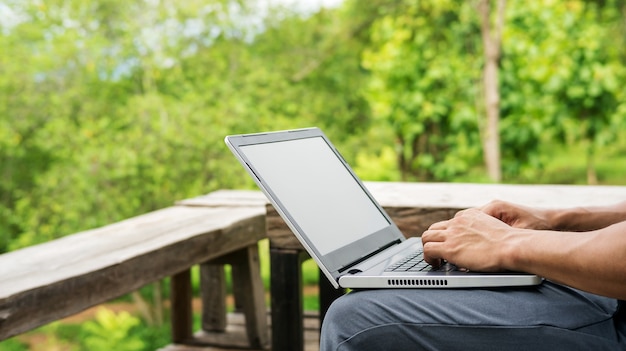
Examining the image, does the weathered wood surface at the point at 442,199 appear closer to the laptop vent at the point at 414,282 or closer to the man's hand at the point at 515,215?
the man's hand at the point at 515,215

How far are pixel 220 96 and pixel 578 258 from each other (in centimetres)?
563

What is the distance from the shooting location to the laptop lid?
1.54 m

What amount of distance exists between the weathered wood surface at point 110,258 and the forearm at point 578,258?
1014 millimetres

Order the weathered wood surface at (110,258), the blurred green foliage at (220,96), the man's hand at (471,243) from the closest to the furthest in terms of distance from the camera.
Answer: the man's hand at (471,243) < the weathered wood surface at (110,258) < the blurred green foliage at (220,96)

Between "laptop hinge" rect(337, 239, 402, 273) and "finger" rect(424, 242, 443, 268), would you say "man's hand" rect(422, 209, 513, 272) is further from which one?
"laptop hinge" rect(337, 239, 402, 273)

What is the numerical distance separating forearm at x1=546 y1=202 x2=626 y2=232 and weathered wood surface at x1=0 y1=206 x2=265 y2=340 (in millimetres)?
1035

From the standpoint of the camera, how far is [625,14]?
7281 mm

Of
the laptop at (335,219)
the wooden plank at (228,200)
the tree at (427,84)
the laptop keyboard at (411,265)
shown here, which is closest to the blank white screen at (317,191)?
the laptop at (335,219)

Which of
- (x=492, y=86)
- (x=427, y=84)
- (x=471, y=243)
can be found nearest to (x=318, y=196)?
(x=471, y=243)

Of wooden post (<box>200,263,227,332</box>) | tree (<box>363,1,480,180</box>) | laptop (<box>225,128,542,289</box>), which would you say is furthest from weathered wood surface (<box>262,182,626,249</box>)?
tree (<box>363,1,480,180</box>)

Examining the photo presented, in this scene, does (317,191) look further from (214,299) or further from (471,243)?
(214,299)

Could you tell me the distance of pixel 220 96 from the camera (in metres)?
6.79

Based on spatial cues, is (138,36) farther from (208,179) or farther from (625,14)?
(625,14)

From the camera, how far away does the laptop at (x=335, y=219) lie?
1410 millimetres
